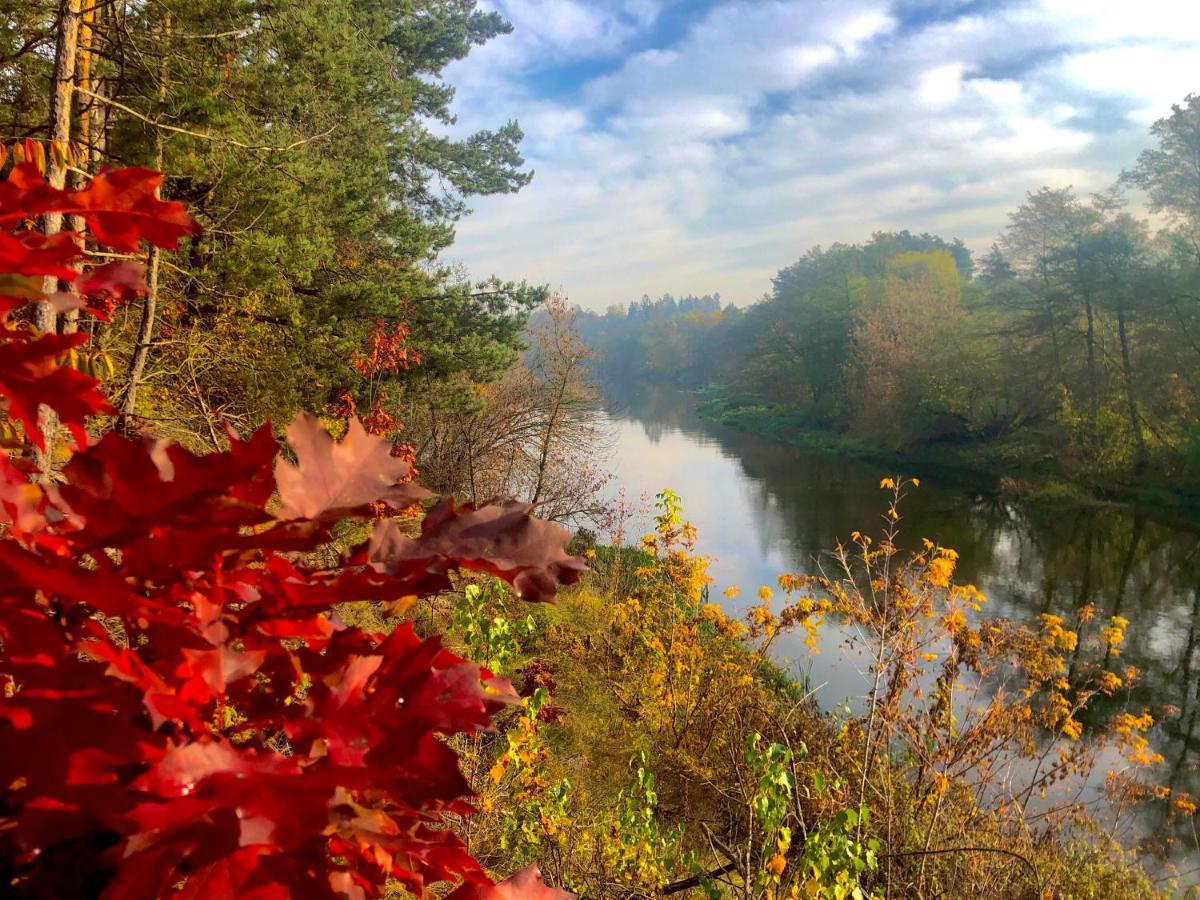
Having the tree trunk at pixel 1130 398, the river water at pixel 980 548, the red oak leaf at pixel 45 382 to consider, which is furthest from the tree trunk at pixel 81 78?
the tree trunk at pixel 1130 398

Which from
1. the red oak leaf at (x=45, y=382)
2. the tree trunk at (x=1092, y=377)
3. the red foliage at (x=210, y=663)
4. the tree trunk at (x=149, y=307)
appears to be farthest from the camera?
the tree trunk at (x=1092, y=377)

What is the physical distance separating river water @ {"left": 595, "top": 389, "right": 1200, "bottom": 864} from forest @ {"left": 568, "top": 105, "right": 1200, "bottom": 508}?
1.87 meters

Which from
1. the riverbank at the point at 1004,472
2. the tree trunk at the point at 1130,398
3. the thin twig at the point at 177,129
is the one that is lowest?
the riverbank at the point at 1004,472

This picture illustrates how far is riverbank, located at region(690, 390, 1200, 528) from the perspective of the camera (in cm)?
1457

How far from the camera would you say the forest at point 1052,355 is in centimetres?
1555

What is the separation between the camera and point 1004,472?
1766 centimetres

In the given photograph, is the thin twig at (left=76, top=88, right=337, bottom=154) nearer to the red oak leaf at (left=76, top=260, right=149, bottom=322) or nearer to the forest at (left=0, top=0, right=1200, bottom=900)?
the forest at (left=0, top=0, right=1200, bottom=900)

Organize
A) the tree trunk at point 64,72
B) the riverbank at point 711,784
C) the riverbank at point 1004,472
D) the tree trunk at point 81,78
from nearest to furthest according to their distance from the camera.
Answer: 1. the riverbank at point 711,784
2. the tree trunk at point 64,72
3. the tree trunk at point 81,78
4. the riverbank at point 1004,472

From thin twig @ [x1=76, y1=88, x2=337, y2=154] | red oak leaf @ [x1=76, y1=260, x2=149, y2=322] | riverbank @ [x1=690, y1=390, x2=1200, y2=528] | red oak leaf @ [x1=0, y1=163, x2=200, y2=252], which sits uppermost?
thin twig @ [x1=76, y1=88, x2=337, y2=154]

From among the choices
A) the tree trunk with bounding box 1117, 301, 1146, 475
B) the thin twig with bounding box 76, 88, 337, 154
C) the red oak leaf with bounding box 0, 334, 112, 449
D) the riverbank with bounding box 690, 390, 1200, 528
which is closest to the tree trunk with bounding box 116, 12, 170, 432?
the thin twig with bounding box 76, 88, 337, 154

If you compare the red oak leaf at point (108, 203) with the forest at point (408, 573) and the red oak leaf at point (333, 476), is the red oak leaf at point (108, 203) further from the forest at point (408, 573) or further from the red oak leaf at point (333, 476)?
the red oak leaf at point (333, 476)

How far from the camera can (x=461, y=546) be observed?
43 centimetres

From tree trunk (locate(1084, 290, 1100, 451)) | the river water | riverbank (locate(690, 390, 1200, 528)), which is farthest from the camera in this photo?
tree trunk (locate(1084, 290, 1100, 451))

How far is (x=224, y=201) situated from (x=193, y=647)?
6247 millimetres
